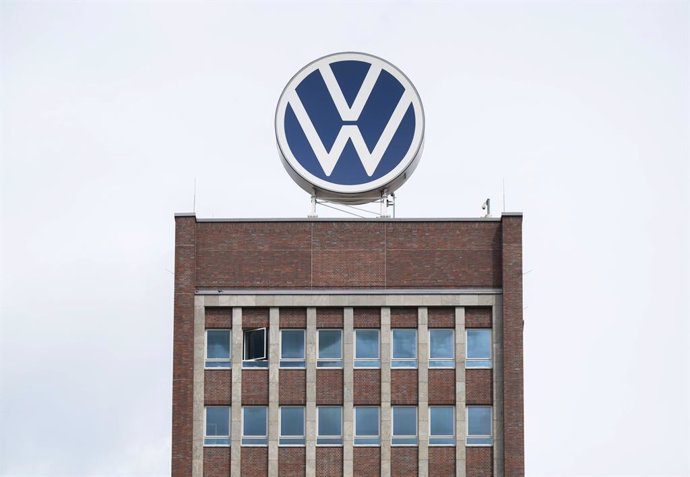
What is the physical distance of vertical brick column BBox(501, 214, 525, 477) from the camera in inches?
3809

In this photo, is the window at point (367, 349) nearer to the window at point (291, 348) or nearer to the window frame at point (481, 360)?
the window at point (291, 348)

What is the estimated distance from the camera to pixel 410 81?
100875 mm

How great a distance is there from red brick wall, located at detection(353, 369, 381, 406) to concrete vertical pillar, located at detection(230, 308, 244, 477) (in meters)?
5.16

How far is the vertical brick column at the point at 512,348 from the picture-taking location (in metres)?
96.8

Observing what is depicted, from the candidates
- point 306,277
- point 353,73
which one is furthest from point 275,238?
point 353,73

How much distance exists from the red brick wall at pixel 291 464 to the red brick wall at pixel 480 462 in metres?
7.26

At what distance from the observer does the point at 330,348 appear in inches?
3878

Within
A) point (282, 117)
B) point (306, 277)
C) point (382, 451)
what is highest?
point (282, 117)

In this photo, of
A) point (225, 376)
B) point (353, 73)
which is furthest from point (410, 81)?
point (225, 376)

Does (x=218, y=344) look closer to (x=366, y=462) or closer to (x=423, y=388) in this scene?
(x=366, y=462)

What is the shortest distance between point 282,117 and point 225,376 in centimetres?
1218

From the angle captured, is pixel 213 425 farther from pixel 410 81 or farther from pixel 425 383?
pixel 410 81

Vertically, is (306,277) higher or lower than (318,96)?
lower

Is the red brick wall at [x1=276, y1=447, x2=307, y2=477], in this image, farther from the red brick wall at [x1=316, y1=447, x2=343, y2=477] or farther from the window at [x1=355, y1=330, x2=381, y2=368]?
the window at [x1=355, y1=330, x2=381, y2=368]
